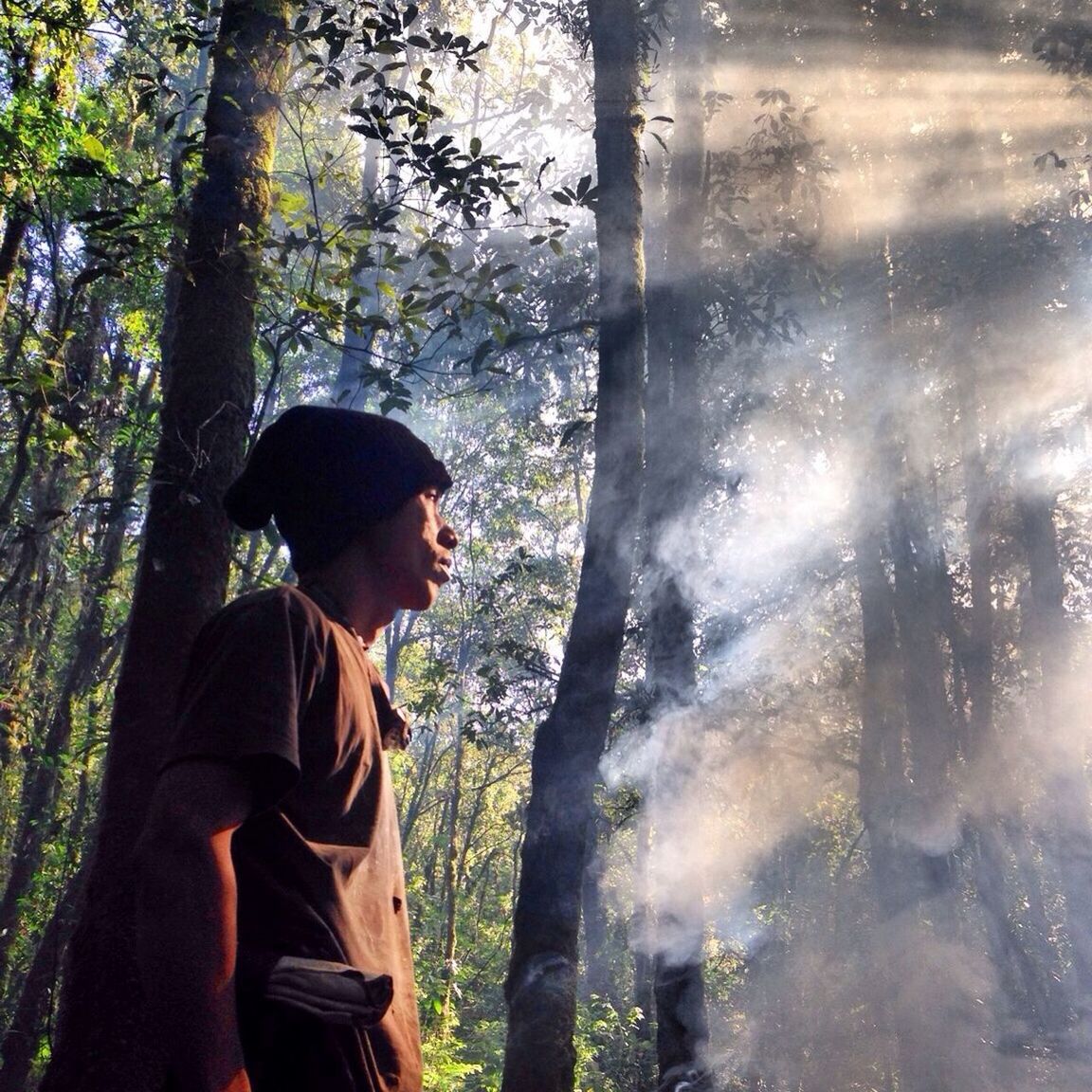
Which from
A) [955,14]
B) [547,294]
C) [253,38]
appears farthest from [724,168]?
[253,38]

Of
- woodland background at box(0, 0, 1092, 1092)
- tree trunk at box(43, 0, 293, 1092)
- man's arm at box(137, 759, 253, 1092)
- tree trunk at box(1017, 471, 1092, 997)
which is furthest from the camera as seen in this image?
tree trunk at box(1017, 471, 1092, 997)

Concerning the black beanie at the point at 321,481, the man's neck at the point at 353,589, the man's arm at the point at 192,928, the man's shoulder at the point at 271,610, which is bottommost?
the man's arm at the point at 192,928

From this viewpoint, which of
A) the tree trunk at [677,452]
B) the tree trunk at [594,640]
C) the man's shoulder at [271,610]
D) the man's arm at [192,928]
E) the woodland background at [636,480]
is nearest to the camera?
the man's arm at [192,928]

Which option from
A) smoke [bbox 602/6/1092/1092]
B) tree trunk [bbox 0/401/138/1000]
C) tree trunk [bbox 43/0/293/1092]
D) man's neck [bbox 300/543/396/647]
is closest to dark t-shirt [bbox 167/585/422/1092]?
man's neck [bbox 300/543/396/647]

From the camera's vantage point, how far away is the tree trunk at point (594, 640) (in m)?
4.93

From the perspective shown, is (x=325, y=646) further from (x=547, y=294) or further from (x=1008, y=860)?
(x=1008, y=860)

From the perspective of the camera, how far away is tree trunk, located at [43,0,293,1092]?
237 cm

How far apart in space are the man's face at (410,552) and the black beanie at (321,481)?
28 millimetres

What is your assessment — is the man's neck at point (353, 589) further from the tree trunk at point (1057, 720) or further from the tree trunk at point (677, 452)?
the tree trunk at point (1057, 720)

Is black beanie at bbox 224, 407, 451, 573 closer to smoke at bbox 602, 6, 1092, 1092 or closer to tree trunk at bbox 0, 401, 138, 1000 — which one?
tree trunk at bbox 0, 401, 138, 1000

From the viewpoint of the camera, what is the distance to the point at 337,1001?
4.61 ft

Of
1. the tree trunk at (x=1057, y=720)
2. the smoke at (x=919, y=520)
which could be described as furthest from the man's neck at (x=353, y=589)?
the tree trunk at (x=1057, y=720)

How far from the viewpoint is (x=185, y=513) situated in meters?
3.05

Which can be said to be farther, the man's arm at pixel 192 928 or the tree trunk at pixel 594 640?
the tree trunk at pixel 594 640
